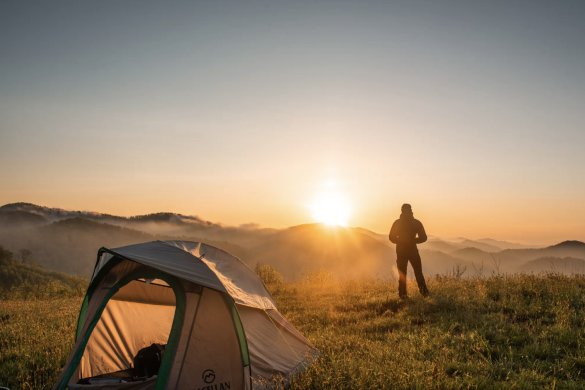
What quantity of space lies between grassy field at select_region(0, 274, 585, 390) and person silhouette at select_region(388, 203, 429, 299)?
52 cm

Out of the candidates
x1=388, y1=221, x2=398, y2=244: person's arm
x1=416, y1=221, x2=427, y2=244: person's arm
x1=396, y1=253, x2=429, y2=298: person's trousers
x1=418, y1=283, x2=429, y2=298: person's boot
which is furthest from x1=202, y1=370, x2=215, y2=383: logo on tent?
x1=416, y1=221, x2=427, y2=244: person's arm

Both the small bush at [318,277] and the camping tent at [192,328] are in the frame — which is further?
the small bush at [318,277]

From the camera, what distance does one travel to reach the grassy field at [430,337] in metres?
5.03

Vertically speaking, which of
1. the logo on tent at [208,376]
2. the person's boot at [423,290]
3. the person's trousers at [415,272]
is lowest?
the logo on tent at [208,376]

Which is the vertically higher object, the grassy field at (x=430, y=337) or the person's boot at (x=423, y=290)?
the person's boot at (x=423, y=290)

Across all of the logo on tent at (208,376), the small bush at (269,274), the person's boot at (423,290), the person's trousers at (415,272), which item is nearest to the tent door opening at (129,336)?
the logo on tent at (208,376)

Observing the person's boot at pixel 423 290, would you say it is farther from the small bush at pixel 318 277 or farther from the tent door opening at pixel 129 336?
the tent door opening at pixel 129 336

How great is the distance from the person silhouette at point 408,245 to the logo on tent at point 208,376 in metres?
7.26

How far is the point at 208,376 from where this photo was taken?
4816 millimetres

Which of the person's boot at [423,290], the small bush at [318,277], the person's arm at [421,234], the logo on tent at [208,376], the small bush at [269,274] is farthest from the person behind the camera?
the small bush at [269,274]

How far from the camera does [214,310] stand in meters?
5.11

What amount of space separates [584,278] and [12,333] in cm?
1573

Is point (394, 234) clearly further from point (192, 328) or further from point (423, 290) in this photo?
point (192, 328)

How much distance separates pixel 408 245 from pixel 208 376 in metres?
7.70
